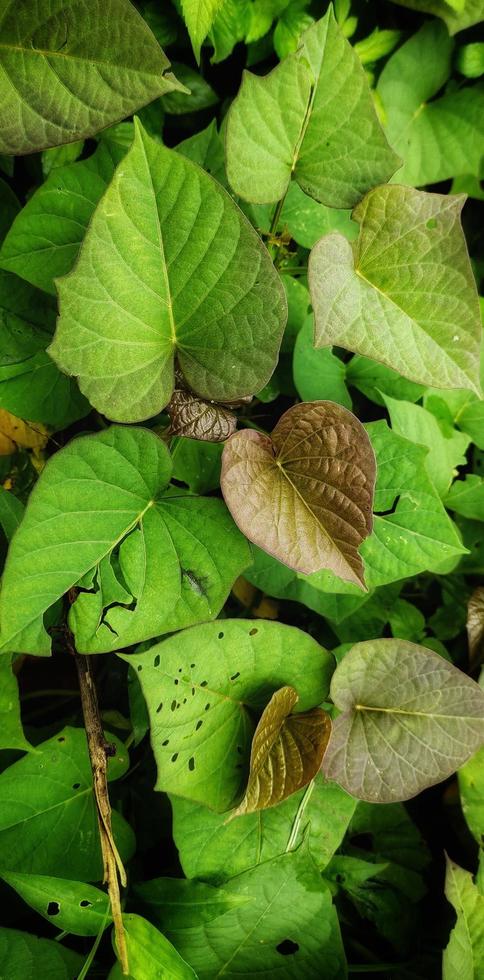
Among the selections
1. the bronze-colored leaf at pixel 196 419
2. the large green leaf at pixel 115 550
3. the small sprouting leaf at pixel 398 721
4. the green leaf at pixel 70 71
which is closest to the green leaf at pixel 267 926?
the small sprouting leaf at pixel 398 721

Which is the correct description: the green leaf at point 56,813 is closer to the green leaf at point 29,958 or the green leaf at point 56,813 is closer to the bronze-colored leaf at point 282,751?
the green leaf at point 29,958

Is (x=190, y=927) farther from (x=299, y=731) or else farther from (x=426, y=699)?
(x=426, y=699)

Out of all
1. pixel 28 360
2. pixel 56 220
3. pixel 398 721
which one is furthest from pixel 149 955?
pixel 56 220

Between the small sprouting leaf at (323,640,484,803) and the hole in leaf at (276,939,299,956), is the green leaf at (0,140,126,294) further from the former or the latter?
the hole in leaf at (276,939,299,956)

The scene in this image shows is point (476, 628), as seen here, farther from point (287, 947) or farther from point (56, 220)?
point (56, 220)

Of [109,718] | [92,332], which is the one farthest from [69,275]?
[109,718]

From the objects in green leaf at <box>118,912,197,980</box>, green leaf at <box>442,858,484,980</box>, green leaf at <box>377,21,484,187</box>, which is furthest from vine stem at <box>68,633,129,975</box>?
green leaf at <box>377,21,484,187</box>
